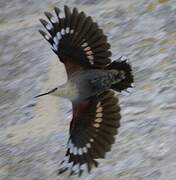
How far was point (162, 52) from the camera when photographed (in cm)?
229

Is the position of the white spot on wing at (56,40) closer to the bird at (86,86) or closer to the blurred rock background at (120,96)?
the bird at (86,86)

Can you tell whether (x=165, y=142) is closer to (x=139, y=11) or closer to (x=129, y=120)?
(x=129, y=120)

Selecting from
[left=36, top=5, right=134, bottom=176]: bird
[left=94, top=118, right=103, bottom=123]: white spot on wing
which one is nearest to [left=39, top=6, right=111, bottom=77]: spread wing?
[left=36, top=5, right=134, bottom=176]: bird

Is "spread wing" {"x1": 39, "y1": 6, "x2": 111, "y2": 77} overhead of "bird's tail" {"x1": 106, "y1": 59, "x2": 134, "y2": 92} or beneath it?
overhead

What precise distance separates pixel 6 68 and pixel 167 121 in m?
0.67

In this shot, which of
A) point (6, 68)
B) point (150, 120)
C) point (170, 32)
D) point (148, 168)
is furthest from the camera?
point (6, 68)

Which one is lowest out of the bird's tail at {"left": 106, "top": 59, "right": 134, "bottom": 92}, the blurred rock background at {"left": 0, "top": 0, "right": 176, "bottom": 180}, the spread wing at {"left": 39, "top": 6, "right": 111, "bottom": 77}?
the blurred rock background at {"left": 0, "top": 0, "right": 176, "bottom": 180}

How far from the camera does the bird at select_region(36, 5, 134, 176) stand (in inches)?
75.9

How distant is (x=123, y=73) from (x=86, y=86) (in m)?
0.12

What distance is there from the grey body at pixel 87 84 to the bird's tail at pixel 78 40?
0.17 feet

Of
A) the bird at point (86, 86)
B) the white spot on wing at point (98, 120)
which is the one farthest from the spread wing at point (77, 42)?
the white spot on wing at point (98, 120)

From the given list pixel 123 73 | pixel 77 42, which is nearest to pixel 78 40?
pixel 77 42

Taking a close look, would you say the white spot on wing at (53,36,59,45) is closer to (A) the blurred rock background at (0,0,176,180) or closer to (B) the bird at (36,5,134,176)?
(B) the bird at (36,5,134,176)

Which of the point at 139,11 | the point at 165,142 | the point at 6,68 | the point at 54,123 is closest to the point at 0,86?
the point at 6,68
